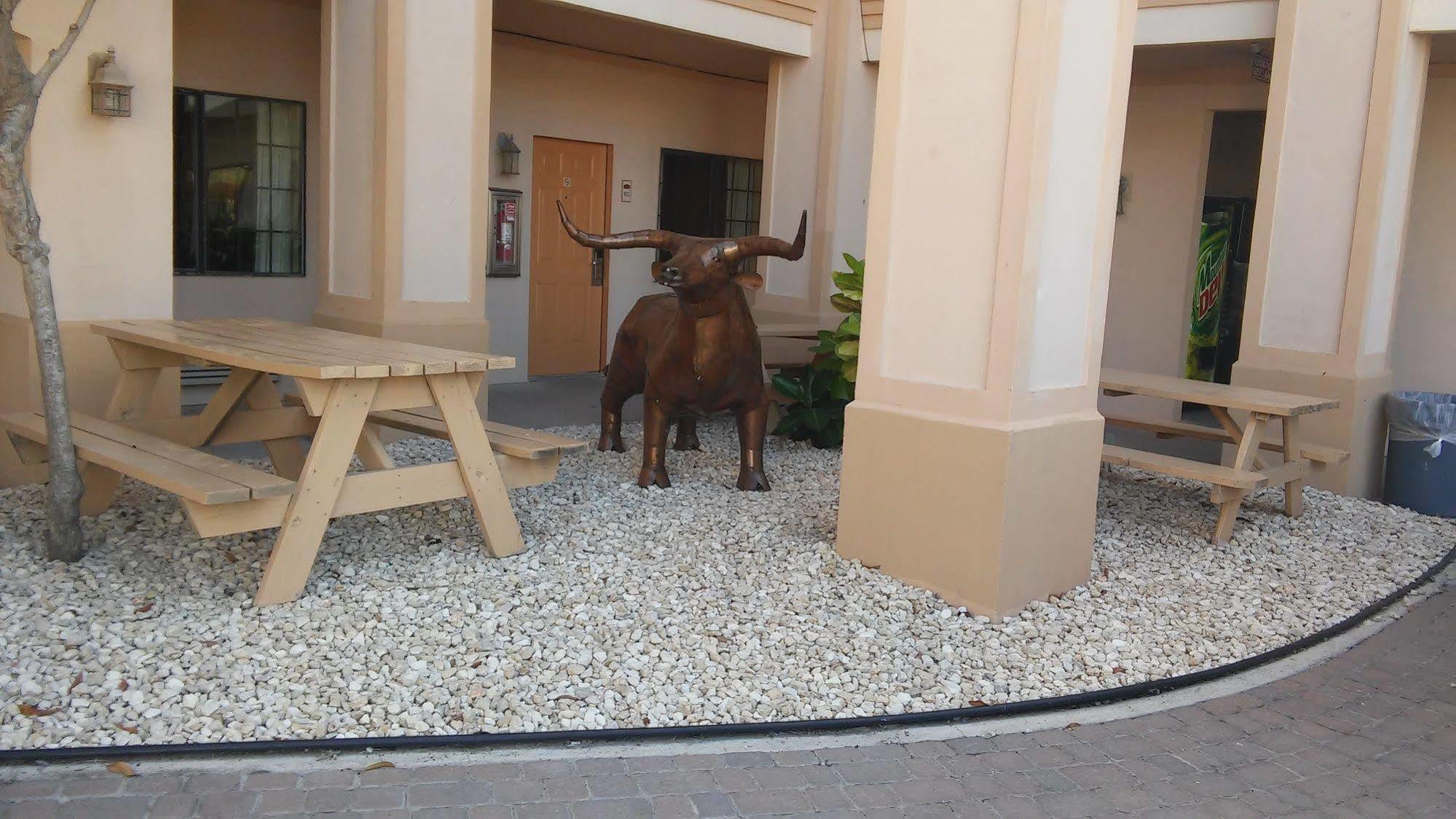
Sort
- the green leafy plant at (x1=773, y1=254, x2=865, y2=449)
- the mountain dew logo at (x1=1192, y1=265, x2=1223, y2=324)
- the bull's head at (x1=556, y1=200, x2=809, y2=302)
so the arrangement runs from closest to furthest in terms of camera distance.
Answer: the bull's head at (x1=556, y1=200, x2=809, y2=302) < the green leafy plant at (x1=773, y1=254, x2=865, y2=449) < the mountain dew logo at (x1=1192, y1=265, x2=1223, y2=324)

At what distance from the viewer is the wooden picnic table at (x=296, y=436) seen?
3.90m

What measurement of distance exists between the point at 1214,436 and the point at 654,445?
335 centimetres

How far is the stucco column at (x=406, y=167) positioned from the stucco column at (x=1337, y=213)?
16.5 ft

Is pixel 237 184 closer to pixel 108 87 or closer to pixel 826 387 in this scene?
pixel 108 87

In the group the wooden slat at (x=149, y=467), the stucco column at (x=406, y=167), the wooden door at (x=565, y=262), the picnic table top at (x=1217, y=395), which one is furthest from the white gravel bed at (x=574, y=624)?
the wooden door at (x=565, y=262)

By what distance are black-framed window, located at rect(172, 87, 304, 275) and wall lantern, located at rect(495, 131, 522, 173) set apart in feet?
5.29

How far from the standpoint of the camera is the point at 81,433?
4.52 m

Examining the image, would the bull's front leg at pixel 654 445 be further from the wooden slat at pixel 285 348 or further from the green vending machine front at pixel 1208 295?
the green vending machine front at pixel 1208 295

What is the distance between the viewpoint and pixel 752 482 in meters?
6.16

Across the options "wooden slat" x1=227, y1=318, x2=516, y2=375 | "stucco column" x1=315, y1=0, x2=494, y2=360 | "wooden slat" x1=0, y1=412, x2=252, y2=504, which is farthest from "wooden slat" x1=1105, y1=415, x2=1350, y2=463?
"wooden slat" x1=0, y1=412, x2=252, y2=504

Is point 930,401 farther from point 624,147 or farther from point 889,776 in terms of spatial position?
point 624,147

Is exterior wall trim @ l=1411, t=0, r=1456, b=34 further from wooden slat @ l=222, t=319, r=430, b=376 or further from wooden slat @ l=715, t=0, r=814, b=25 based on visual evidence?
wooden slat @ l=222, t=319, r=430, b=376

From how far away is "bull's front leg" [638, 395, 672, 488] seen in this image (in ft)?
19.8

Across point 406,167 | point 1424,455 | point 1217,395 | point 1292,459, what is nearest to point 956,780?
point 1217,395
